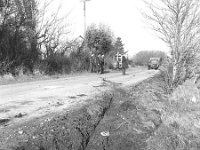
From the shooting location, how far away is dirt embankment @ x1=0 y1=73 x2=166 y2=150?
3977 millimetres

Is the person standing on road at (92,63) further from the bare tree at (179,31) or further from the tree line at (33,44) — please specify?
the bare tree at (179,31)

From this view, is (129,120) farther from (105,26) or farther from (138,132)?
(105,26)

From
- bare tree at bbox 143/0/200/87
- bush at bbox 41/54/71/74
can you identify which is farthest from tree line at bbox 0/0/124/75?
bare tree at bbox 143/0/200/87

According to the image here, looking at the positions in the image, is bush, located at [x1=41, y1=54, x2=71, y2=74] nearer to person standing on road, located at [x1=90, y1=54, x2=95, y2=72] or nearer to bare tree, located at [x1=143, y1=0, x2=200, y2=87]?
person standing on road, located at [x1=90, y1=54, x2=95, y2=72]

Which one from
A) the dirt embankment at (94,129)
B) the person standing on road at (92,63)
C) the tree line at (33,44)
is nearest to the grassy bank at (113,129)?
the dirt embankment at (94,129)

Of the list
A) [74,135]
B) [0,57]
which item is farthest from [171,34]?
[0,57]

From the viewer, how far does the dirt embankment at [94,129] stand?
398 centimetres

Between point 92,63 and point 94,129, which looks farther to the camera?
point 92,63

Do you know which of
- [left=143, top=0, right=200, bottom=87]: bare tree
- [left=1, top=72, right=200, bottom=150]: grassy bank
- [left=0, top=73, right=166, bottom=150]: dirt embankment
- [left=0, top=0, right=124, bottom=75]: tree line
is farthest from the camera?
[left=0, top=0, right=124, bottom=75]: tree line

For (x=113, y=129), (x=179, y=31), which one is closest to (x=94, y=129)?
(x=113, y=129)

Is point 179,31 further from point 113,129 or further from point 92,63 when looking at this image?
point 92,63

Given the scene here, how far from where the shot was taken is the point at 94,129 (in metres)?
5.12

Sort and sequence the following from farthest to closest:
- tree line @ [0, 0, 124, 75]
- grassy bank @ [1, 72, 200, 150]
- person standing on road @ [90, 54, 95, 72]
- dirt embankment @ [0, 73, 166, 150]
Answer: person standing on road @ [90, 54, 95, 72] < tree line @ [0, 0, 124, 75] < grassy bank @ [1, 72, 200, 150] < dirt embankment @ [0, 73, 166, 150]

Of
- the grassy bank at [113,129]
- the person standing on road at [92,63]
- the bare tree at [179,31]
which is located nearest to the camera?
the grassy bank at [113,129]
